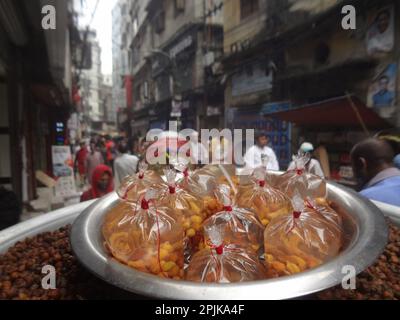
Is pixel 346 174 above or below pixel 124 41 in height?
below

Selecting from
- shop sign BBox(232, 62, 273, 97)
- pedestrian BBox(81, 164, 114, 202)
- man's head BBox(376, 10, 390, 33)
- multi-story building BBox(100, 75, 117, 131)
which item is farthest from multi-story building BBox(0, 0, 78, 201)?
multi-story building BBox(100, 75, 117, 131)

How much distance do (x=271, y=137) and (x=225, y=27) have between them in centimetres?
525

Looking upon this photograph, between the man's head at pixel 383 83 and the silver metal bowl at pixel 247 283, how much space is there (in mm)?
6977

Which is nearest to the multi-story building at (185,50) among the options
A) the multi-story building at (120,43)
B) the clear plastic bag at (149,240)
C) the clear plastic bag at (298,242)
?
the multi-story building at (120,43)

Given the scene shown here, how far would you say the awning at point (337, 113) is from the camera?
6.04 m

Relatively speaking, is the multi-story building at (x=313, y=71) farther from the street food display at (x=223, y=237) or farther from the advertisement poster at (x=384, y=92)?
the street food display at (x=223, y=237)

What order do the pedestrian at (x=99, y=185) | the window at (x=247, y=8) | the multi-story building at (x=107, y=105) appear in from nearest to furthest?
the pedestrian at (x=99, y=185), the window at (x=247, y=8), the multi-story building at (x=107, y=105)

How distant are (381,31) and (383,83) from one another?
108 cm

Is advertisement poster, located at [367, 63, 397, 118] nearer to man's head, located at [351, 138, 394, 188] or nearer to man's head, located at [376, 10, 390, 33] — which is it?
man's head, located at [376, 10, 390, 33]

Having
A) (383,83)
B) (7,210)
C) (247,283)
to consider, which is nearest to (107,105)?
(383,83)

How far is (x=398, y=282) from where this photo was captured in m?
1.26

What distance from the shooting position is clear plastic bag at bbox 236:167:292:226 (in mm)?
1381

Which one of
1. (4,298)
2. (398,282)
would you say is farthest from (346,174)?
(4,298)
